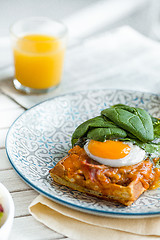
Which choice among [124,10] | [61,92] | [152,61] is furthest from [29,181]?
Result: [124,10]

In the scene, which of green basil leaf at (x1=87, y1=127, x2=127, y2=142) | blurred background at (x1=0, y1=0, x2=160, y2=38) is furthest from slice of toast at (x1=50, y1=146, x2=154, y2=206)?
blurred background at (x1=0, y1=0, x2=160, y2=38)

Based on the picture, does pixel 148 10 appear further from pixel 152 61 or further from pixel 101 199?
pixel 101 199

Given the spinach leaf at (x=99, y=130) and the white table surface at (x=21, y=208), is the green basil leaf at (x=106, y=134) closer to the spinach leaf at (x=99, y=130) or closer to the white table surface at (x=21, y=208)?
the spinach leaf at (x=99, y=130)

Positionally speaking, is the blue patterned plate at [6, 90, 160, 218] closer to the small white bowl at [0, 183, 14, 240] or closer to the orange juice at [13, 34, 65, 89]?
the small white bowl at [0, 183, 14, 240]

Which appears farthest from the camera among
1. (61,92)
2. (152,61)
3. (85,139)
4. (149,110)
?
(152,61)

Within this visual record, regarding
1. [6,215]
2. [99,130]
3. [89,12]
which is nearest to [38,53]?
[99,130]

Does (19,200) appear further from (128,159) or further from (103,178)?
(128,159)

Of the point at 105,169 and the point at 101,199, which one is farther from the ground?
the point at 105,169
